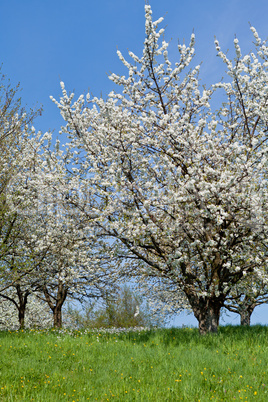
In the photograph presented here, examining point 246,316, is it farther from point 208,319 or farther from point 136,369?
point 136,369

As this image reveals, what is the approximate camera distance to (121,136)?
1111 centimetres

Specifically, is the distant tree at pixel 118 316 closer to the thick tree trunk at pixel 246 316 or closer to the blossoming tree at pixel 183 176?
the thick tree trunk at pixel 246 316

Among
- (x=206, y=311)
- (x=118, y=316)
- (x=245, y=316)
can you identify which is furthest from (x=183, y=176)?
(x=118, y=316)

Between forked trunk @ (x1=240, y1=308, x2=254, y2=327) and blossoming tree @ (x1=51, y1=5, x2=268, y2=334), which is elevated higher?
blossoming tree @ (x1=51, y1=5, x2=268, y2=334)

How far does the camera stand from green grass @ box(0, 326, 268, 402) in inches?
263

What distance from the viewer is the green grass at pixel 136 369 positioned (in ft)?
21.9

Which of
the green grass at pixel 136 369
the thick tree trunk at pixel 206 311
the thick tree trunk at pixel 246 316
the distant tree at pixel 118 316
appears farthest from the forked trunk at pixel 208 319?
the distant tree at pixel 118 316

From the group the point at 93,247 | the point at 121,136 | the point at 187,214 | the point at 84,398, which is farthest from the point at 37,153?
the point at 84,398

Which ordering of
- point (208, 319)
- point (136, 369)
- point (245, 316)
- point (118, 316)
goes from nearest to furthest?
1. point (136, 369)
2. point (208, 319)
3. point (245, 316)
4. point (118, 316)

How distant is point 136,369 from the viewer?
8.05m

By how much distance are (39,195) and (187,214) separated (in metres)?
8.60

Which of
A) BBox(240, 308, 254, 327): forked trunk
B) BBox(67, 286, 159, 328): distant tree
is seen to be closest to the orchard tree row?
BBox(240, 308, 254, 327): forked trunk

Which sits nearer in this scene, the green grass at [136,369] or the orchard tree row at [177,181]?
the green grass at [136,369]

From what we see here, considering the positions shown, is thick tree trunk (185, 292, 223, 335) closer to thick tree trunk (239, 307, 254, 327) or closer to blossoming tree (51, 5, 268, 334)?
blossoming tree (51, 5, 268, 334)
